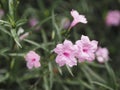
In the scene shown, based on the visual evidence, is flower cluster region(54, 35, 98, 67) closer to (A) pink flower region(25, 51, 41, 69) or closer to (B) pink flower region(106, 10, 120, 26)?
→ (A) pink flower region(25, 51, 41, 69)

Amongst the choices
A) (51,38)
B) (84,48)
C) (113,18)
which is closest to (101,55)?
(51,38)

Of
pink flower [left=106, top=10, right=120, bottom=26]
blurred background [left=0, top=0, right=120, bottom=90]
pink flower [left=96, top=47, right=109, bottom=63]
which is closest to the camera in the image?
blurred background [left=0, top=0, right=120, bottom=90]

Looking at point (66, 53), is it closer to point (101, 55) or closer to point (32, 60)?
point (32, 60)

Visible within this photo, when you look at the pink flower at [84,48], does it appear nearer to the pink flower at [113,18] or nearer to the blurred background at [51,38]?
the blurred background at [51,38]

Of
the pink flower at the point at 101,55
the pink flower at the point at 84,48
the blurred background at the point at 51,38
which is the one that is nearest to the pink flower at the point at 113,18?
the blurred background at the point at 51,38

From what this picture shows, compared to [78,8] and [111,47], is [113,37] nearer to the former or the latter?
[111,47]

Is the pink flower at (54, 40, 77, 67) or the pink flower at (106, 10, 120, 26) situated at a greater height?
the pink flower at (106, 10, 120, 26)

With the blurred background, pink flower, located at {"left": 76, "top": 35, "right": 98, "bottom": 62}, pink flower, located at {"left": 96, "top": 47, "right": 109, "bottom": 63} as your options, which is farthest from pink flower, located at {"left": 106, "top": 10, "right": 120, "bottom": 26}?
pink flower, located at {"left": 76, "top": 35, "right": 98, "bottom": 62}
